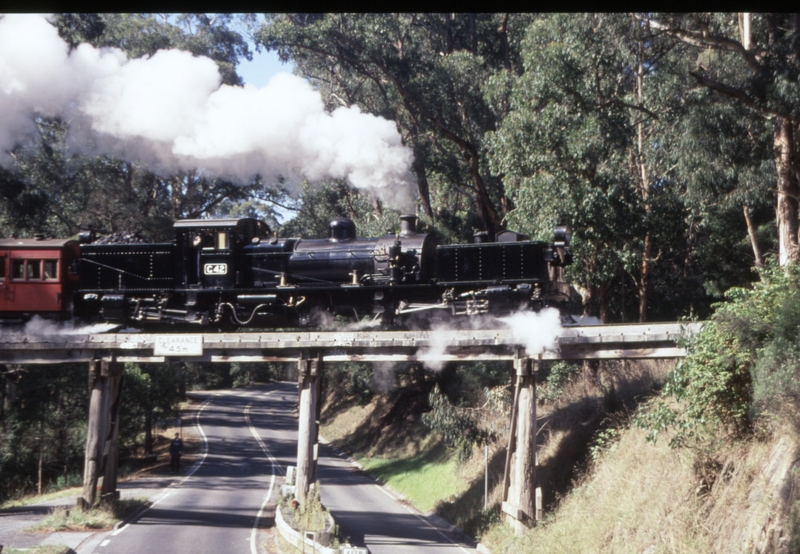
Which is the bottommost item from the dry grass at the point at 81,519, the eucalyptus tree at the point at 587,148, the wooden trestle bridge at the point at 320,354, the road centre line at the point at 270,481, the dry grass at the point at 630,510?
the road centre line at the point at 270,481

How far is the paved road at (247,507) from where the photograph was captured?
17.0m

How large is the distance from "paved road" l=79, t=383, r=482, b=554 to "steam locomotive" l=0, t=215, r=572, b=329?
5616 mm

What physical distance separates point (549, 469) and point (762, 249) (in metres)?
13.5

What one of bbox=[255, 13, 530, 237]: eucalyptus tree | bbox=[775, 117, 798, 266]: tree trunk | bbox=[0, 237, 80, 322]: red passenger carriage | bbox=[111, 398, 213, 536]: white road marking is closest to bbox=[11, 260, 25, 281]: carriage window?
bbox=[0, 237, 80, 322]: red passenger carriage

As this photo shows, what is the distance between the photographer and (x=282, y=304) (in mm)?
19641

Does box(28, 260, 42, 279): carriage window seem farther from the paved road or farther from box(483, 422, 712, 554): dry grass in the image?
box(483, 422, 712, 554): dry grass

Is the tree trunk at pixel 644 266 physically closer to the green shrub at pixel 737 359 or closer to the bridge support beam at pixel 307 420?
the green shrub at pixel 737 359

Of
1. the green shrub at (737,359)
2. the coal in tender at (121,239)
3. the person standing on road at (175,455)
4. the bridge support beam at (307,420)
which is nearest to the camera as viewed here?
the green shrub at (737,359)

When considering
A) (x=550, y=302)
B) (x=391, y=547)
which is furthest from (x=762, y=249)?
(x=391, y=547)

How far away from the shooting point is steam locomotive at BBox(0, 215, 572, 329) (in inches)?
727

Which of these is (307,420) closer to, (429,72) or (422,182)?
(422,182)

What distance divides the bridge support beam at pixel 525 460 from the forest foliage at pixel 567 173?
11.0 feet

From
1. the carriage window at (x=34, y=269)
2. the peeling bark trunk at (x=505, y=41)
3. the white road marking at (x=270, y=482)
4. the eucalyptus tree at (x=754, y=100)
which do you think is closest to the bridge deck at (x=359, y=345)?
the carriage window at (x=34, y=269)

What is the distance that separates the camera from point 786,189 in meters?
19.7
